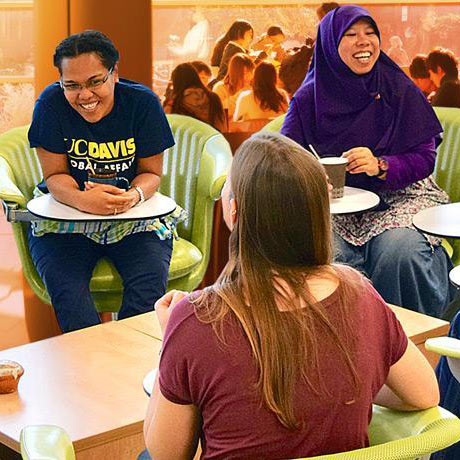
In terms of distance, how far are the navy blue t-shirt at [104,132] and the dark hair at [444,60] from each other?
1.84 m

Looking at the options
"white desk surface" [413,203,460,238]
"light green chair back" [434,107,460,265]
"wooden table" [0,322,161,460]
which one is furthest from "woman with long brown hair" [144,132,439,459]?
"light green chair back" [434,107,460,265]

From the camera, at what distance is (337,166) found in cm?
371

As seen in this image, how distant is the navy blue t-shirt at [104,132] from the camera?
12.9 ft

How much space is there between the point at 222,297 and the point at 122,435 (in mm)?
730

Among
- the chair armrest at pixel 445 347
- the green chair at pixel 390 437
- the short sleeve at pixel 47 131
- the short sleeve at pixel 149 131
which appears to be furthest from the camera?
the short sleeve at pixel 149 131

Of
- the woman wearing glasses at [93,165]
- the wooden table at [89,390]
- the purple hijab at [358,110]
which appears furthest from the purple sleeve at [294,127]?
the wooden table at [89,390]

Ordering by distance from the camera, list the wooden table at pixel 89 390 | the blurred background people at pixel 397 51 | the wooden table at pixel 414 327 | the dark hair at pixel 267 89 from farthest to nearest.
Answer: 1. the blurred background people at pixel 397 51
2. the dark hair at pixel 267 89
3. the wooden table at pixel 414 327
4. the wooden table at pixel 89 390

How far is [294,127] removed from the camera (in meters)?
4.35

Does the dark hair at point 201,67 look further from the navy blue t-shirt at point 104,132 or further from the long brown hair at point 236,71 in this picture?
the navy blue t-shirt at point 104,132

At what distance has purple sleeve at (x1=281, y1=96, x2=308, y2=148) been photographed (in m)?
4.34

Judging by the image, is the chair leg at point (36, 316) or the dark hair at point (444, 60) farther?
the dark hair at point (444, 60)

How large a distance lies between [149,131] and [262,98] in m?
1.18

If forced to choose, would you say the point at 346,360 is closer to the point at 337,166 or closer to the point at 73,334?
the point at 73,334

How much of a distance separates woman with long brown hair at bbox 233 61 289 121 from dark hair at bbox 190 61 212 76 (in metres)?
0.21
